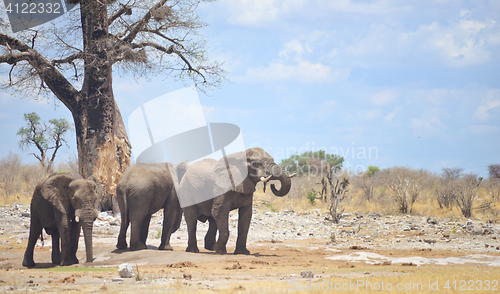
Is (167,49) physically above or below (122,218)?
above

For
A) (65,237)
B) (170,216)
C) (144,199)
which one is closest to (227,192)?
(170,216)

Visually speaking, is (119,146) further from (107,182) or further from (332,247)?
(332,247)

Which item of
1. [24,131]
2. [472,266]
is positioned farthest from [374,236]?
[24,131]

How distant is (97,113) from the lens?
16359 millimetres

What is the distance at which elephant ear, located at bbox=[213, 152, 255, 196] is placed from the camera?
408 inches

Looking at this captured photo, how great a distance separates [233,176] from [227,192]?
0.40 meters

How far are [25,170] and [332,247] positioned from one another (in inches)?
919

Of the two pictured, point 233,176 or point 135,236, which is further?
point 135,236

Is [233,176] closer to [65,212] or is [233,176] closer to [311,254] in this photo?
[311,254]

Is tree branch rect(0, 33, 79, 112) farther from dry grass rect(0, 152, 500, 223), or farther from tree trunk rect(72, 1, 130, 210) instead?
dry grass rect(0, 152, 500, 223)

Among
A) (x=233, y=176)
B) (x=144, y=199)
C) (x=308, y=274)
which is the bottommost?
(x=308, y=274)

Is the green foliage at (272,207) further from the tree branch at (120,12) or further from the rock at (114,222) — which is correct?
the tree branch at (120,12)

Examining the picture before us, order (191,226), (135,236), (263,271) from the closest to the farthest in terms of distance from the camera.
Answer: (263,271), (135,236), (191,226)

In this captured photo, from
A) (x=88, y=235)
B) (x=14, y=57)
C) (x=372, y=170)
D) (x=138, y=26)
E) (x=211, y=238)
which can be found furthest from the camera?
(x=372, y=170)
